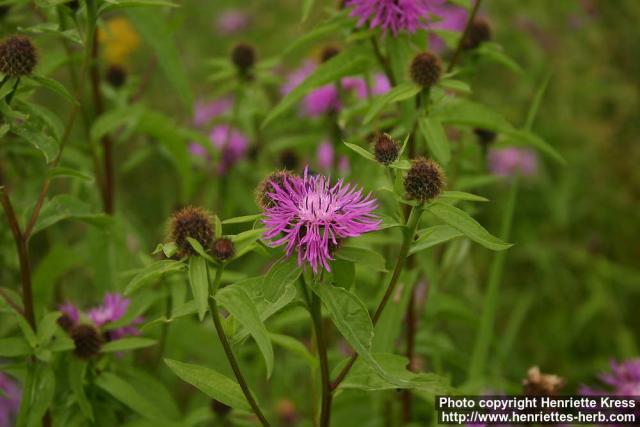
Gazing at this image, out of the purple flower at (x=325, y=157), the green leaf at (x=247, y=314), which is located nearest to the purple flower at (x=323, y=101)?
Answer: the purple flower at (x=325, y=157)

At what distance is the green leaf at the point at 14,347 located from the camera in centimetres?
170

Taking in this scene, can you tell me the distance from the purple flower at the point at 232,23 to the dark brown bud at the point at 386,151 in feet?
15.3

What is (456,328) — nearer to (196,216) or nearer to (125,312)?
(125,312)

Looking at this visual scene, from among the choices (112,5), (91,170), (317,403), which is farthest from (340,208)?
(91,170)

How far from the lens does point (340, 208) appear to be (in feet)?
4.65

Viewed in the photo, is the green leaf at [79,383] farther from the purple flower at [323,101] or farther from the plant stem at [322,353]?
the purple flower at [323,101]

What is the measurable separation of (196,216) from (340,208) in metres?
0.27

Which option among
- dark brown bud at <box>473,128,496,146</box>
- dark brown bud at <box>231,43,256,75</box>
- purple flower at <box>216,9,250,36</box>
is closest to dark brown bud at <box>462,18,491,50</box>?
dark brown bud at <box>473,128,496,146</box>

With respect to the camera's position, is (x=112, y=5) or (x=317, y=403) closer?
(x=112, y=5)

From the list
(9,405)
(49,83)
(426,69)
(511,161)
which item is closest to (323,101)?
(426,69)

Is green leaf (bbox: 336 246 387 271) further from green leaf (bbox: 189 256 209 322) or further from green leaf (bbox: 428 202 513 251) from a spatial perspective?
green leaf (bbox: 189 256 209 322)

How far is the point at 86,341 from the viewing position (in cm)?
186

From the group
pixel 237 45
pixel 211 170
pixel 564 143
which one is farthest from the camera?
pixel 564 143

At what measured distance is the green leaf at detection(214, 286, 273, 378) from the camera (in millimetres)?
1254
